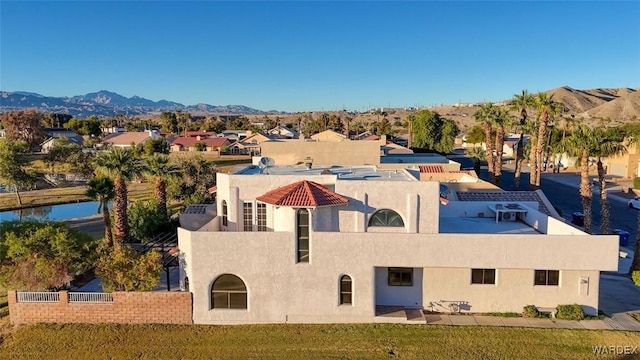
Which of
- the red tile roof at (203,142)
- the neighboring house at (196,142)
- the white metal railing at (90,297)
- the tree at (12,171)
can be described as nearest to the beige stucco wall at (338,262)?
the white metal railing at (90,297)

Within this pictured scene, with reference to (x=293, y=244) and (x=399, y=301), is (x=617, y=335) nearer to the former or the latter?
(x=399, y=301)

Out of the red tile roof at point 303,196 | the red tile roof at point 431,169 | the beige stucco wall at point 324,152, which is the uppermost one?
the beige stucco wall at point 324,152

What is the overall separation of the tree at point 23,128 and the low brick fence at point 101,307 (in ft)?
339

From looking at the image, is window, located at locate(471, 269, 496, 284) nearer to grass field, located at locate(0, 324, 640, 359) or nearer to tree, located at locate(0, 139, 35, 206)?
grass field, located at locate(0, 324, 640, 359)

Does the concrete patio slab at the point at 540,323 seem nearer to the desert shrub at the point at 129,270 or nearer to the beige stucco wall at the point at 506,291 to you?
the beige stucco wall at the point at 506,291

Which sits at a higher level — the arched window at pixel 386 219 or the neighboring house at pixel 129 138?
the neighboring house at pixel 129 138

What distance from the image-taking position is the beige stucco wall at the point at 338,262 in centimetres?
1886

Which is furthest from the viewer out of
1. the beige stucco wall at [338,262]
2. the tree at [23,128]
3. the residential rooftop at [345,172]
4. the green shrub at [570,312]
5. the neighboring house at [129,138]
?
the neighboring house at [129,138]

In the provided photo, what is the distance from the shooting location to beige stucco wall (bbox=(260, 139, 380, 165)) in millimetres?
34500

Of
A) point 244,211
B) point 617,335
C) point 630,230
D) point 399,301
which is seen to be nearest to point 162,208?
point 244,211

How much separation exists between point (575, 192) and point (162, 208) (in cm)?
4994

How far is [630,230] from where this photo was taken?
36.3 meters

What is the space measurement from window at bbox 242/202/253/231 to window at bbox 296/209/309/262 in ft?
10.6

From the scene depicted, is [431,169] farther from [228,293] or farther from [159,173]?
[228,293]
